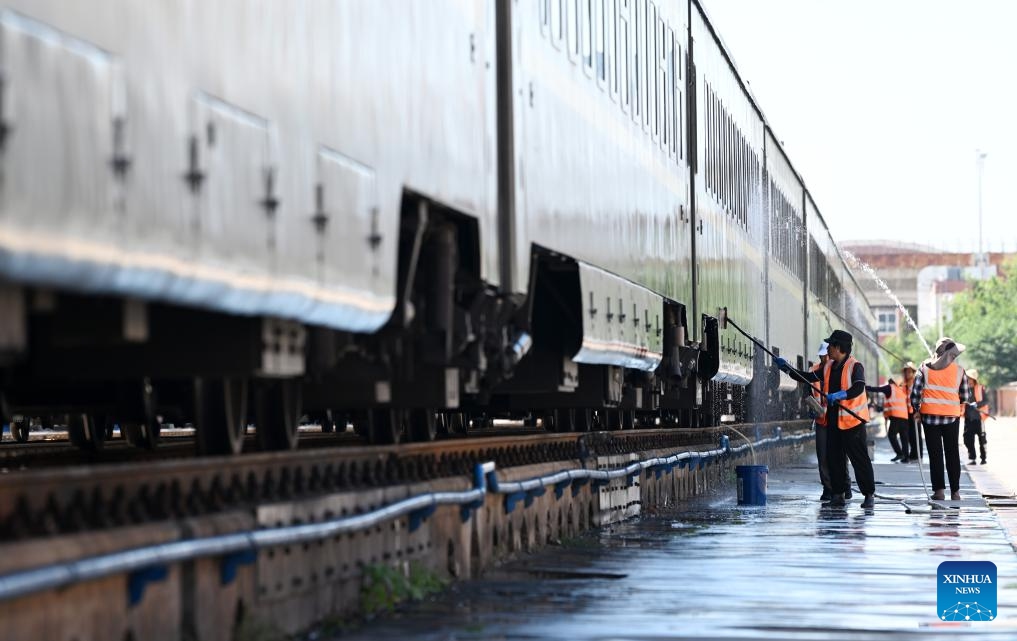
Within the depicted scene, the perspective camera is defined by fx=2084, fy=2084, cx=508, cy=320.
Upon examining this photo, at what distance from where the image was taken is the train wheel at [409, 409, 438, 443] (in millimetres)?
13891

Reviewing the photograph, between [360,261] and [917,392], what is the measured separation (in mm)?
14268

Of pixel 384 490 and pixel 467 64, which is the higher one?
pixel 467 64

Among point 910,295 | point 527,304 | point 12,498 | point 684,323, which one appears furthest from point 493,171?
point 910,295

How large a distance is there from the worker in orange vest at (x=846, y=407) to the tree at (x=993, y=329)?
306 feet

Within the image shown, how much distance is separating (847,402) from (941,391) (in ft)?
4.69

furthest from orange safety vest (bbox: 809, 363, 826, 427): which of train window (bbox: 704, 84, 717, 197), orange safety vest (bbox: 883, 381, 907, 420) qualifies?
orange safety vest (bbox: 883, 381, 907, 420)

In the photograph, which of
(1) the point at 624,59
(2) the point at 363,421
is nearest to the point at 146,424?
(2) the point at 363,421

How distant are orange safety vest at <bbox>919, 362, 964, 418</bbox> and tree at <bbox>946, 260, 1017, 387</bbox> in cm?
9215

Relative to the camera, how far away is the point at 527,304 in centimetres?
1238

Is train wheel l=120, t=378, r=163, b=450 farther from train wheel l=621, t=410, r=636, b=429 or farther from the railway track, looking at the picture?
train wheel l=621, t=410, r=636, b=429

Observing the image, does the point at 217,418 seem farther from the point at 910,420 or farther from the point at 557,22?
the point at 910,420

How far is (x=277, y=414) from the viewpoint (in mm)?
10031

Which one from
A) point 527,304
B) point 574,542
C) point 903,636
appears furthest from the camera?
point 574,542

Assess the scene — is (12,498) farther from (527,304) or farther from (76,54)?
(527,304)
